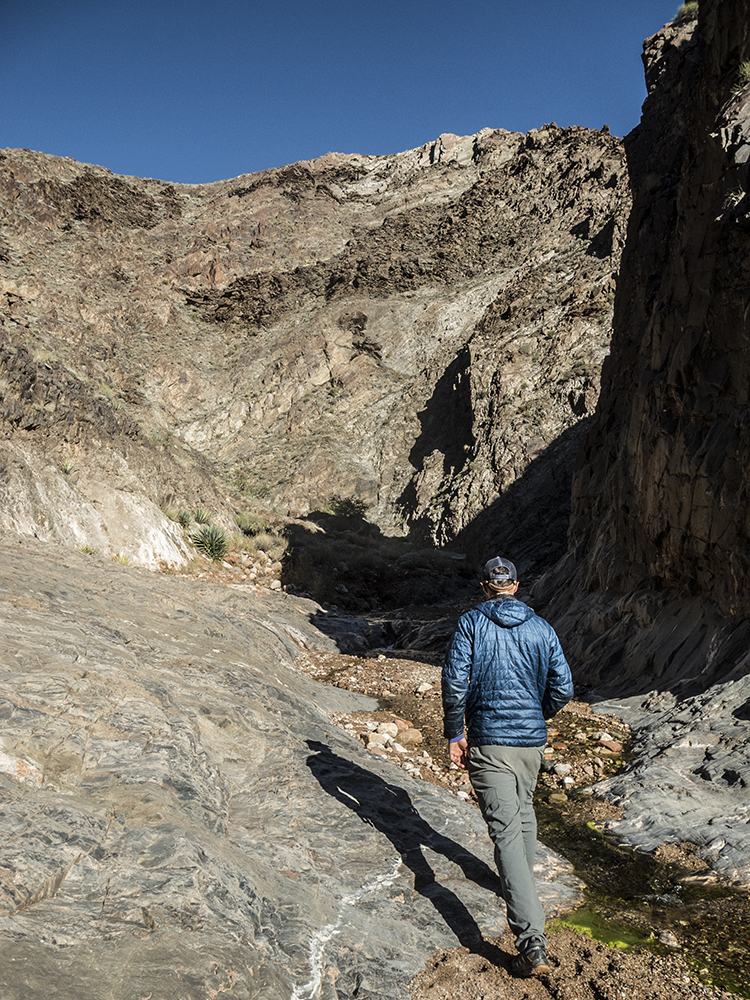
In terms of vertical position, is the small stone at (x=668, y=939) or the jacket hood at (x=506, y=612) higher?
the jacket hood at (x=506, y=612)

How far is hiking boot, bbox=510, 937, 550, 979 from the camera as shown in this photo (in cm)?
301

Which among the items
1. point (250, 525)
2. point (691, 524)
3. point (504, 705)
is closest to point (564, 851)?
point (504, 705)

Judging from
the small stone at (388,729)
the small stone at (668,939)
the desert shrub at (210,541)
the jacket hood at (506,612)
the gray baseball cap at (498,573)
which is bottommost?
the small stone at (388,729)

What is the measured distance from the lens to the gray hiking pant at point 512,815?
10.5ft

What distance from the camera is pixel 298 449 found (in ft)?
121

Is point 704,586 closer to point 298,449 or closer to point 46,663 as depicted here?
point 46,663

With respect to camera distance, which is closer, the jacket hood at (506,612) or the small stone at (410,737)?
the jacket hood at (506,612)

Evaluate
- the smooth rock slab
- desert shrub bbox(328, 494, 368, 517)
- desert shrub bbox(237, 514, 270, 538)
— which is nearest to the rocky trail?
the smooth rock slab

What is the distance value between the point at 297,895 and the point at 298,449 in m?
34.2

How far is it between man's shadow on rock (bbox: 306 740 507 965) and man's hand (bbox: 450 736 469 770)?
796 mm

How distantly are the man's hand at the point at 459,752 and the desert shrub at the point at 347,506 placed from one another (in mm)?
28278

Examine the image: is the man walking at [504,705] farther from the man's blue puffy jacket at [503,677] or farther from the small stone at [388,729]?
the small stone at [388,729]

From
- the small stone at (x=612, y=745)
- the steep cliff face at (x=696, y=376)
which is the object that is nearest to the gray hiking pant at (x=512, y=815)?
the small stone at (x=612, y=745)

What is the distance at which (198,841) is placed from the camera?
321cm
